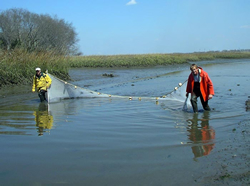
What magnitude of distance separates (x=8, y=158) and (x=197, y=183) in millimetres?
3213

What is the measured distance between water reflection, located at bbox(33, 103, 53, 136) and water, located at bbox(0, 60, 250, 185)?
0.07 ft

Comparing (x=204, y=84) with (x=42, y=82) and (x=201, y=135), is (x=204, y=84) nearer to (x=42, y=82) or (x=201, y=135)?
(x=201, y=135)

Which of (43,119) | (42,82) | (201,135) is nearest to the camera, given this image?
(201,135)

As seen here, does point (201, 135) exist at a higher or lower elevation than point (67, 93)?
lower

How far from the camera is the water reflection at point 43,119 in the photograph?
766cm

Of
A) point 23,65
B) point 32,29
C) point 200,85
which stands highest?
point 32,29

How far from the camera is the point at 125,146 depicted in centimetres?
589

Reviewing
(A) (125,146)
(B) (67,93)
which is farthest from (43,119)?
(B) (67,93)

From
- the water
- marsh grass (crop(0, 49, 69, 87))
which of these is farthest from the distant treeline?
the water

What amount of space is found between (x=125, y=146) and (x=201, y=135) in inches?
70.0

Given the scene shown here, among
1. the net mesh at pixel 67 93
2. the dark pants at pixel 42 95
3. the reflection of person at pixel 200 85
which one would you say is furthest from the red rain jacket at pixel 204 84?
the dark pants at pixel 42 95

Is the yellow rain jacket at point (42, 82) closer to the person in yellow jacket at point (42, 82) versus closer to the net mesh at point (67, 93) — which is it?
the person in yellow jacket at point (42, 82)

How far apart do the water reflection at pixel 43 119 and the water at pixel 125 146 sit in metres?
0.02

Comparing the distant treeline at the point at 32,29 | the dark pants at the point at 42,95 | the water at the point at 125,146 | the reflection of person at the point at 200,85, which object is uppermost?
the distant treeline at the point at 32,29
